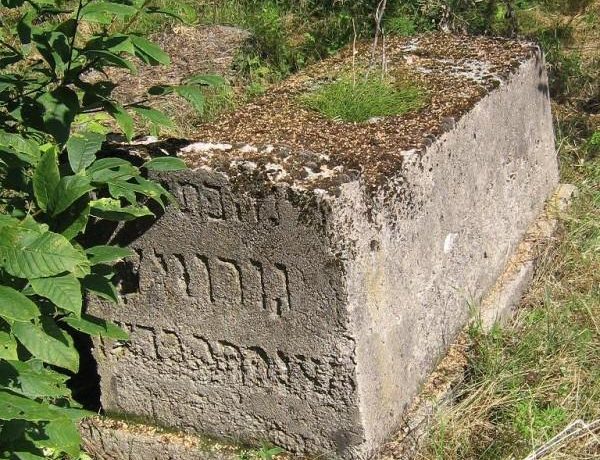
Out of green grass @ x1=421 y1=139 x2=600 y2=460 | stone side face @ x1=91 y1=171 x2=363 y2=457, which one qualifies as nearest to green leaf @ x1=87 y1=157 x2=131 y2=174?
stone side face @ x1=91 y1=171 x2=363 y2=457

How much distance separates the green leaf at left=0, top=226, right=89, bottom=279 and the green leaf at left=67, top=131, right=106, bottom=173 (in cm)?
34

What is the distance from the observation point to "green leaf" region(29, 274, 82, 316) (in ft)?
7.32

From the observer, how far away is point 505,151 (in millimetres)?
3764

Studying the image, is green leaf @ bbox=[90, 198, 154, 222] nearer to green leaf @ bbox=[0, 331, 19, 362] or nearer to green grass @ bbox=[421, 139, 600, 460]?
green leaf @ bbox=[0, 331, 19, 362]

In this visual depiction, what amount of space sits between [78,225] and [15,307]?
410mm

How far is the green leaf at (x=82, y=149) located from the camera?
252 cm

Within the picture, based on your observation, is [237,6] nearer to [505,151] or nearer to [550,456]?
[505,151]

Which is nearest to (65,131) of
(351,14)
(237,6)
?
(351,14)

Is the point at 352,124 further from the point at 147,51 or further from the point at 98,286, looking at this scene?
the point at 98,286

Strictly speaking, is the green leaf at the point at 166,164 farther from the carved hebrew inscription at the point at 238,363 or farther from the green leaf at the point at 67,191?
the carved hebrew inscription at the point at 238,363

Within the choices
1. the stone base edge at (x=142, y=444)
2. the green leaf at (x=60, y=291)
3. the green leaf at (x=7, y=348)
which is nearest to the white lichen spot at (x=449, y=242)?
the stone base edge at (x=142, y=444)

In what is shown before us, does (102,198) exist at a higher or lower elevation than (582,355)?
higher

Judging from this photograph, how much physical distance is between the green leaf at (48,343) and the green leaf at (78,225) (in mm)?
223

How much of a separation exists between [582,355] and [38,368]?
1.84 meters
